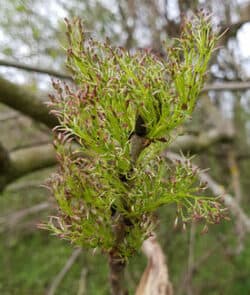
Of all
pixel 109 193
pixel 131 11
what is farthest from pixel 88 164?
pixel 131 11

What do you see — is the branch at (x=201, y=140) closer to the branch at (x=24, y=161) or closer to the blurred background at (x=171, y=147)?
the blurred background at (x=171, y=147)

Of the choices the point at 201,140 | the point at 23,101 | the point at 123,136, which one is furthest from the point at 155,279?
A: the point at 201,140

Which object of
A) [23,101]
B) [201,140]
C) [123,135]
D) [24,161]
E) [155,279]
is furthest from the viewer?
[201,140]

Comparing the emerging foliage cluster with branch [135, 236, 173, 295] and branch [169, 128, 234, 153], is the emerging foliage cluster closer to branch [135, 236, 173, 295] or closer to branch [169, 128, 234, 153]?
branch [135, 236, 173, 295]

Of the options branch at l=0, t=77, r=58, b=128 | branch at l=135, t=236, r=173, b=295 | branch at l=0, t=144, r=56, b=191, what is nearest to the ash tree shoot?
branch at l=135, t=236, r=173, b=295

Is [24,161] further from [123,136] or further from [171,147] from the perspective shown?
[123,136]

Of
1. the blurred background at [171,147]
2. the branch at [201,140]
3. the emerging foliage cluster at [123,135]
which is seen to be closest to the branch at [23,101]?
the blurred background at [171,147]
